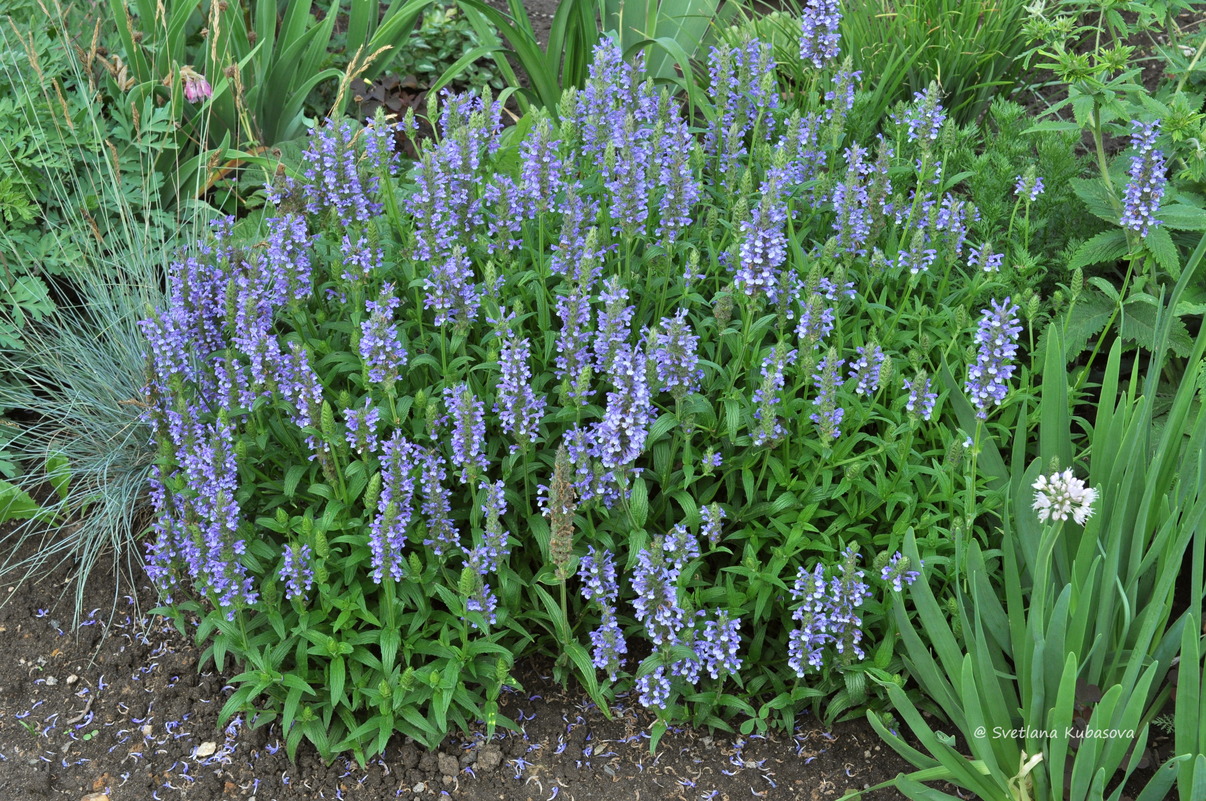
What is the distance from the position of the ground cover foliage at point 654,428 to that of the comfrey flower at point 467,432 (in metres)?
0.02

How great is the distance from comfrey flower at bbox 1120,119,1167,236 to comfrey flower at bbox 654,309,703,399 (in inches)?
55.3

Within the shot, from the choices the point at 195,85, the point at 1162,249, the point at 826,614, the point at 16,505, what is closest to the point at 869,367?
the point at 826,614

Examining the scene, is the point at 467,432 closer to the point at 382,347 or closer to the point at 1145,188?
the point at 382,347

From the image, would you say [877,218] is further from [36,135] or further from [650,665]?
[36,135]

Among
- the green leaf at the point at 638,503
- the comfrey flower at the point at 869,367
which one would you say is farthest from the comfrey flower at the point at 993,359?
the green leaf at the point at 638,503

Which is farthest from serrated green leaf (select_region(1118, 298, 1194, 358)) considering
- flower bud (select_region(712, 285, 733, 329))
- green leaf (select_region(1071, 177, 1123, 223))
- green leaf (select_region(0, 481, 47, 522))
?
green leaf (select_region(0, 481, 47, 522))

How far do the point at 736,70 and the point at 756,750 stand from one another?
86.6 inches

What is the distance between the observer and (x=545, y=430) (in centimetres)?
308

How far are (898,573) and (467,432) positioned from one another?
3.79 feet

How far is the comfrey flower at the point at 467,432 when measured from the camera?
267 cm

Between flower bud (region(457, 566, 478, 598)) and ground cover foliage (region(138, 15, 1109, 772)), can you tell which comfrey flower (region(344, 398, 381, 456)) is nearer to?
ground cover foliage (region(138, 15, 1109, 772))

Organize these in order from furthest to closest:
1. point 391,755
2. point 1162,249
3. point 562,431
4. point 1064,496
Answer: point 1162,249, point 562,431, point 391,755, point 1064,496

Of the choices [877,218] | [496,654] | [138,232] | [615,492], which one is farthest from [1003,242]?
[138,232]

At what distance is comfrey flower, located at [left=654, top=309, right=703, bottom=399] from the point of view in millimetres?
2693
